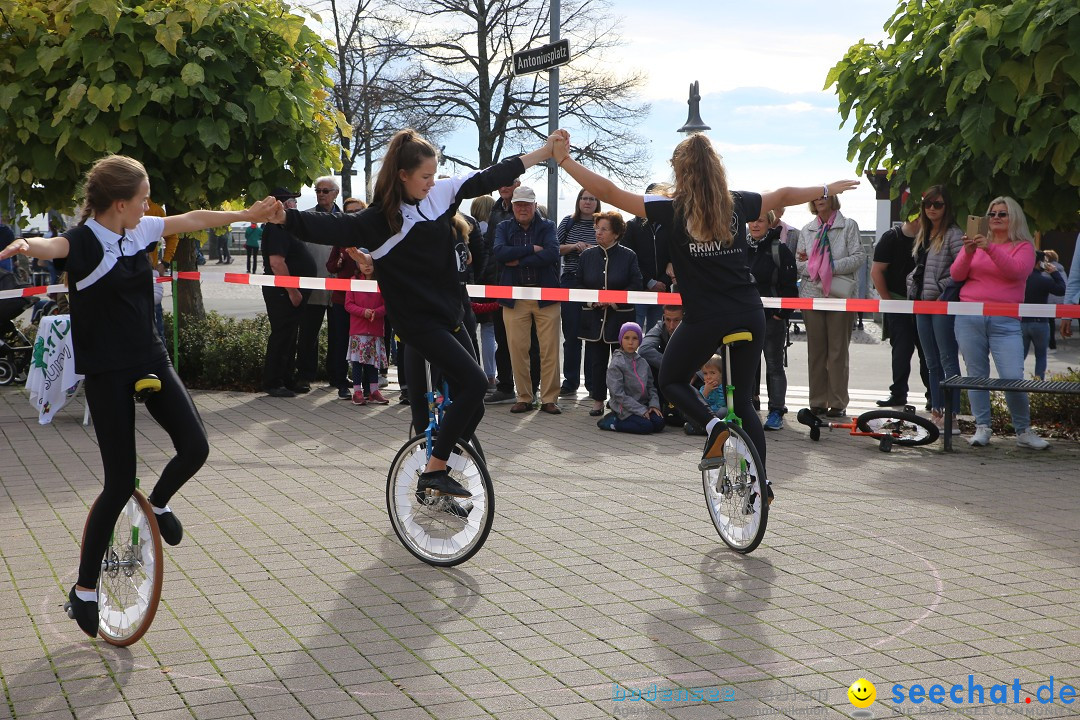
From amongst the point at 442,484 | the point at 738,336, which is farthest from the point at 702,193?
the point at 442,484

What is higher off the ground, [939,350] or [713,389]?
[939,350]

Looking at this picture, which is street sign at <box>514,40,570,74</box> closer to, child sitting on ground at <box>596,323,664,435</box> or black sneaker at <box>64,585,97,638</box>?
child sitting on ground at <box>596,323,664,435</box>

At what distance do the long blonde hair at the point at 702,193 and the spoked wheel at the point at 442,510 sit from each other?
169 centimetres

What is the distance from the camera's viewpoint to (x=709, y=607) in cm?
538

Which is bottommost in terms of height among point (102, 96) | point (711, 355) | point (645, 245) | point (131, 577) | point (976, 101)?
point (131, 577)

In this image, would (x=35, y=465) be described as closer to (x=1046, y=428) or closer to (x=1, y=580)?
(x=1, y=580)

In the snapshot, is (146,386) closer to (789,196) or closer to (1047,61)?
(789,196)

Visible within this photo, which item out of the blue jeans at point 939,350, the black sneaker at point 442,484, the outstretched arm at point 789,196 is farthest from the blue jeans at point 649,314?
the black sneaker at point 442,484

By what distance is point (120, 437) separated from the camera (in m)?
4.93

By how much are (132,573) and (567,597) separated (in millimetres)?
1947

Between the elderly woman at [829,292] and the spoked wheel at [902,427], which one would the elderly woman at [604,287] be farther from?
the spoked wheel at [902,427]

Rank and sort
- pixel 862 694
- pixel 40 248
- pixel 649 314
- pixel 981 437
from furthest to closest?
pixel 649 314
pixel 981 437
pixel 40 248
pixel 862 694

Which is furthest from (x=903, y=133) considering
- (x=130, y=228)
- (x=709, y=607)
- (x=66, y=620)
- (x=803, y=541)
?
(x=66, y=620)

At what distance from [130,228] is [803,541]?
3.90 metres
